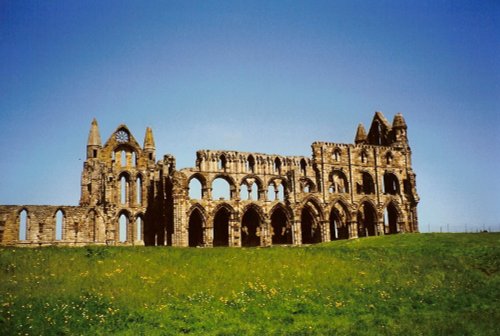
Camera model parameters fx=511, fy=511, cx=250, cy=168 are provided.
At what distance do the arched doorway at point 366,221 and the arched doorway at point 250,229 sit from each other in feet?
43.6

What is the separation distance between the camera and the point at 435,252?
34.0 meters

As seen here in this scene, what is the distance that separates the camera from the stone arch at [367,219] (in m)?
62.7

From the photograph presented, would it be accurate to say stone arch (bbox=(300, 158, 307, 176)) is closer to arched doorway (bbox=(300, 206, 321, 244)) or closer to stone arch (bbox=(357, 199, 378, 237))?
arched doorway (bbox=(300, 206, 321, 244))

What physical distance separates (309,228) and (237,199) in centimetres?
1195

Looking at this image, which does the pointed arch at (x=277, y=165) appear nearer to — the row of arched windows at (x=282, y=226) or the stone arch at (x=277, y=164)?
the stone arch at (x=277, y=164)

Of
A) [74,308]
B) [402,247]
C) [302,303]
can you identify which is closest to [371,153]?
[402,247]

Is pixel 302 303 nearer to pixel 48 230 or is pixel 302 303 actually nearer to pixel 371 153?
pixel 48 230

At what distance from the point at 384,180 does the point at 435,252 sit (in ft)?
113

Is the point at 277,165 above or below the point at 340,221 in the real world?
above

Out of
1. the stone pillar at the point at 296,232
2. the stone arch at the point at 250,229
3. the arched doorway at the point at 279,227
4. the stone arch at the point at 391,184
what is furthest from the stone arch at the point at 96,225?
the stone arch at the point at 391,184

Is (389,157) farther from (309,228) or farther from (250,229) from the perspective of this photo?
(250,229)

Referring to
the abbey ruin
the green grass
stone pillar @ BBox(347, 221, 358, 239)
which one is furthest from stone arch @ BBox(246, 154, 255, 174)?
the green grass

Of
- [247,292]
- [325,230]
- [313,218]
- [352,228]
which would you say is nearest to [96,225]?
[313,218]

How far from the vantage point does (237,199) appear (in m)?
56.7
